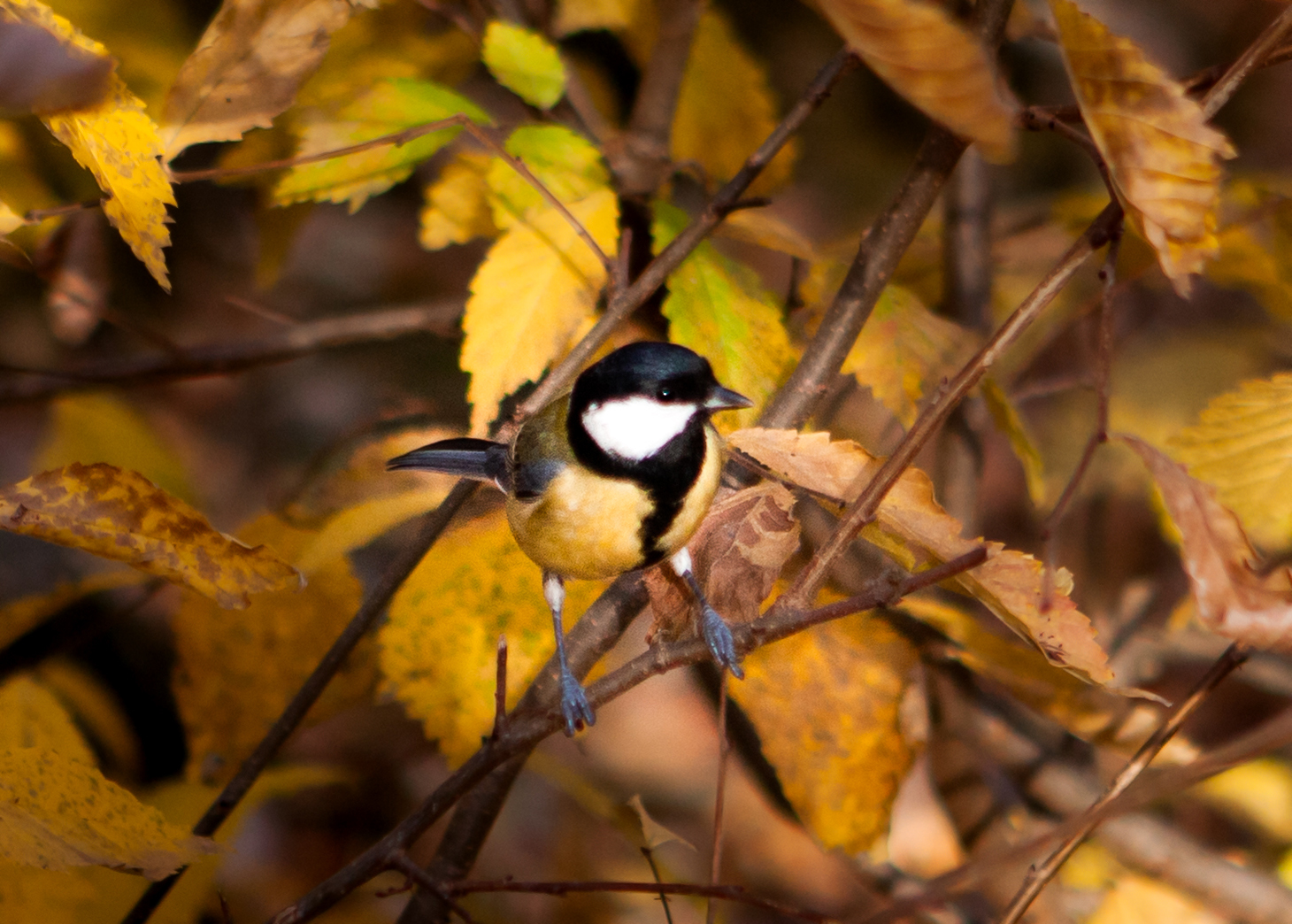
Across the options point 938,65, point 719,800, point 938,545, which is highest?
point 938,65

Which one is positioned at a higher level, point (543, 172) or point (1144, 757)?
point (543, 172)

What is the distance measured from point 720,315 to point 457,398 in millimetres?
518

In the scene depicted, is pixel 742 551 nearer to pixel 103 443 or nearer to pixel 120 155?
pixel 120 155

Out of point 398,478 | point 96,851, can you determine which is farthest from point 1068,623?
point 398,478

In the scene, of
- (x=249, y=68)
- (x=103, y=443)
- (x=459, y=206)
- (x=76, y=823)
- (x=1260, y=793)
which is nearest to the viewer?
(x=76, y=823)

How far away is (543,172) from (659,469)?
303 millimetres

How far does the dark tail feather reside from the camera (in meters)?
1.04

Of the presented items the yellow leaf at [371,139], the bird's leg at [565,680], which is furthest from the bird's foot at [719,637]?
the yellow leaf at [371,139]

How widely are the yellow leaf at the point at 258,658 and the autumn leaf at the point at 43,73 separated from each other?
59cm

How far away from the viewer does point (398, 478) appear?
1.16m

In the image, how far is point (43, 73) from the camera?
0.55 metres

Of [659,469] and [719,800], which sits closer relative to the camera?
[719,800]

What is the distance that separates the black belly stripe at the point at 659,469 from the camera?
2.92 feet

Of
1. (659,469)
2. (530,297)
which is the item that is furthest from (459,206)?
(659,469)
